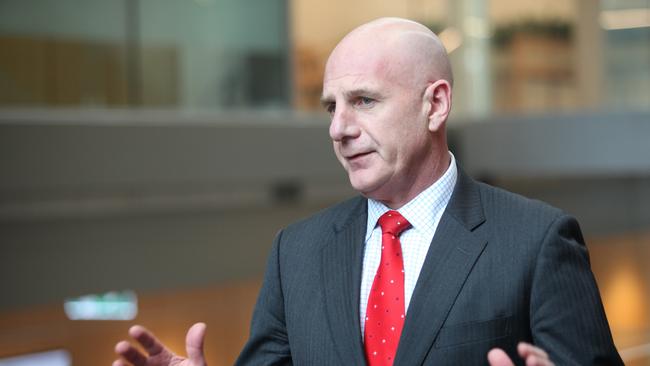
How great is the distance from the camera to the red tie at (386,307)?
2.02 meters

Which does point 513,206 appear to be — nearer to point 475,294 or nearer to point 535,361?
point 475,294

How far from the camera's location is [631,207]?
13008mm

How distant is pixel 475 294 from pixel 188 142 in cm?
644

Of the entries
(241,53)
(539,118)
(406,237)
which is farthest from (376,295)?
(539,118)

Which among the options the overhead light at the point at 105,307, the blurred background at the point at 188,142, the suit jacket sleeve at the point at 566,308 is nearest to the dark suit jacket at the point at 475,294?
the suit jacket sleeve at the point at 566,308

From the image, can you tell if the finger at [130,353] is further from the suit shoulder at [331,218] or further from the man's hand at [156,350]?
the suit shoulder at [331,218]

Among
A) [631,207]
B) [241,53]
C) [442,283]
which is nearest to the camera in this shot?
[442,283]

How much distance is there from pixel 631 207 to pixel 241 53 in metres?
6.34

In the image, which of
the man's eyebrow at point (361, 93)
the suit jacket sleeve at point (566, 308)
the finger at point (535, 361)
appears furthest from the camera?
the man's eyebrow at point (361, 93)

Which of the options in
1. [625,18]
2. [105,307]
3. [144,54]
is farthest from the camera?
[625,18]

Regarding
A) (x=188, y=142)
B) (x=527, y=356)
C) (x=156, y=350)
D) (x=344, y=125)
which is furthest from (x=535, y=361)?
(x=188, y=142)

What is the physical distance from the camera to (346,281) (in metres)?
2.10

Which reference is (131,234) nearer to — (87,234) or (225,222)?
(87,234)

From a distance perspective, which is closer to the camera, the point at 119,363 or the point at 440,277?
the point at 440,277
